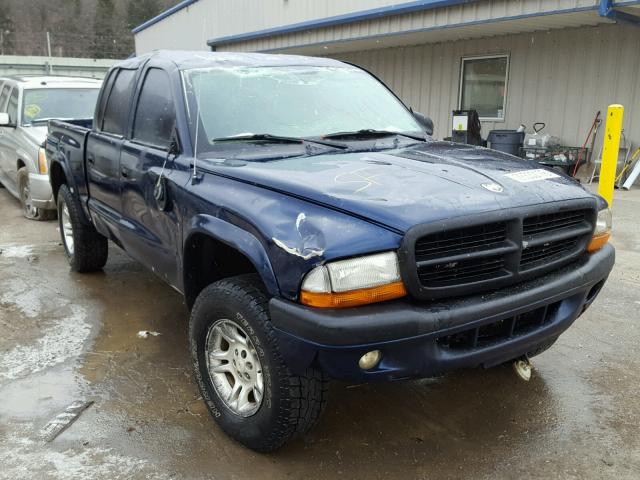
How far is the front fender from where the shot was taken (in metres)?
2.42

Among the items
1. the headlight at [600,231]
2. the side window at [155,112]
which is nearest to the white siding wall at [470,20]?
the headlight at [600,231]

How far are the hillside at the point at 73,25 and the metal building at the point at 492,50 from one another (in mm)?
43754

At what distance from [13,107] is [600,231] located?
26.2 ft

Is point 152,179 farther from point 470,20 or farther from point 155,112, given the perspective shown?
point 470,20

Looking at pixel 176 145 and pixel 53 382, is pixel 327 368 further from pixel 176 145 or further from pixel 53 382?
pixel 53 382

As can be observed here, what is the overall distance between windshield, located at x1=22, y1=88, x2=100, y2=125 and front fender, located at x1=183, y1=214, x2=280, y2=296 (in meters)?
6.09

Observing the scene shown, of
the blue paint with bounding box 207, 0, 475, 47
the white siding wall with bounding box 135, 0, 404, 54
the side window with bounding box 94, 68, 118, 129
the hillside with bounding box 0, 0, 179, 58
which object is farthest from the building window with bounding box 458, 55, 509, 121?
the hillside with bounding box 0, 0, 179, 58

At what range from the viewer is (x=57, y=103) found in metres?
8.20

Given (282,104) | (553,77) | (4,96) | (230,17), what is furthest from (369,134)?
(230,17)

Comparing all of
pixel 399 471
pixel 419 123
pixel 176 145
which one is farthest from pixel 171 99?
pixel 399 471

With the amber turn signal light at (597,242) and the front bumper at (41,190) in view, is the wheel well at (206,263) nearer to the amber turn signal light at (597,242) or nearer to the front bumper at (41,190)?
the amber turn signal light at (597,242)

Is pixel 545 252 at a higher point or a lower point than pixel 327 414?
higher

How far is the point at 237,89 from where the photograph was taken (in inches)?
141

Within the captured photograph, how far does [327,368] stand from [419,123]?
2427 millimetres
